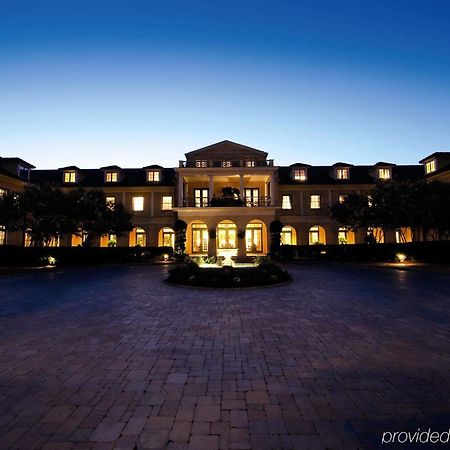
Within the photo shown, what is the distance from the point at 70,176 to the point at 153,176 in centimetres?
1072

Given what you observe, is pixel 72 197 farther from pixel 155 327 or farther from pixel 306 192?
pixel 306 192

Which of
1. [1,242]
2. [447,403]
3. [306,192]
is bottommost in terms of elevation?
[447,403]

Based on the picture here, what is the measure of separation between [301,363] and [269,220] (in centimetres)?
2650

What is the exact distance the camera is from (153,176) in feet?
123

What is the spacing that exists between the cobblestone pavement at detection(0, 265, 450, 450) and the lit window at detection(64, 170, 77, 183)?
31.8 m

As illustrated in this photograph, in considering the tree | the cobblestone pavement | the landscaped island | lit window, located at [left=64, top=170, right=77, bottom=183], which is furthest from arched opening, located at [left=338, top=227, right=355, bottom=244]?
lit window, located at [left=64, top=170, right=77, bottom=183]

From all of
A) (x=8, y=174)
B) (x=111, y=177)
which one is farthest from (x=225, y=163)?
(x=8, y=174)

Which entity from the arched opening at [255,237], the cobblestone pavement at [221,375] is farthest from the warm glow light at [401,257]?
the cobblestone pavement at [221,375]

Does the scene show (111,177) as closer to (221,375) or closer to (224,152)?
(224,152)

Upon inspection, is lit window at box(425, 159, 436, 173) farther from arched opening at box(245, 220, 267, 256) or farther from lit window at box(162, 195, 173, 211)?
lit window at box(162, 195, 173, 211)

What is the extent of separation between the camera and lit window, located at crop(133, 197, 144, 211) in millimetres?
36375

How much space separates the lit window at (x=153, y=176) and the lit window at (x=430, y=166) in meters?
33.3

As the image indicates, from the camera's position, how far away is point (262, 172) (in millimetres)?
31922

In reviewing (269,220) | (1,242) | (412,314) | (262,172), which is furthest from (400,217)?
(1,242)
